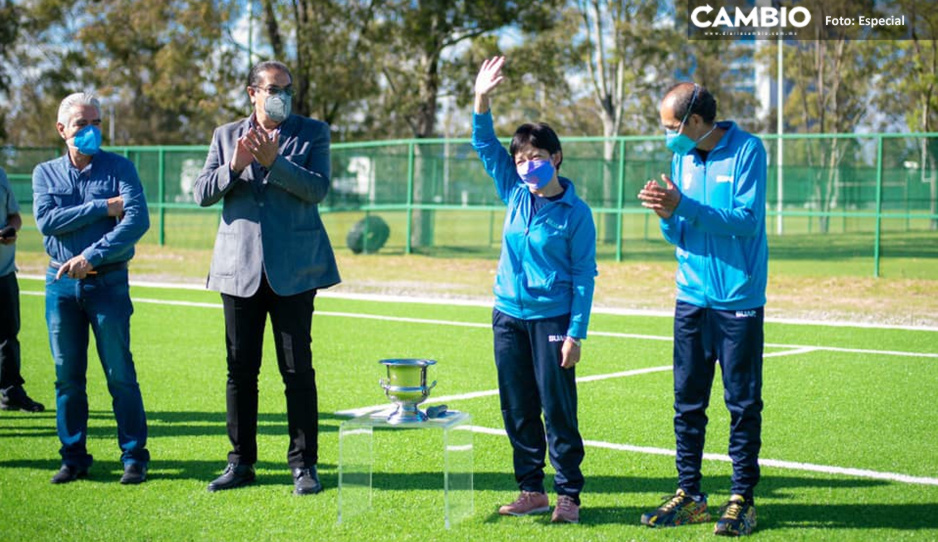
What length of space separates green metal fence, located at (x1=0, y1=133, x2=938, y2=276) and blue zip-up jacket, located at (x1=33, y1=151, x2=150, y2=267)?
55.4 feet

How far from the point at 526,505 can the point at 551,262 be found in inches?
50.0

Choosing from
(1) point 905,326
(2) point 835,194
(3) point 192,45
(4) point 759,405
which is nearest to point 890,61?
(2) point 835,194

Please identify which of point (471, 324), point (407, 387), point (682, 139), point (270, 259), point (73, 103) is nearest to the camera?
point (682, 139)

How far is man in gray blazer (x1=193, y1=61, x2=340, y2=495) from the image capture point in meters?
6.25

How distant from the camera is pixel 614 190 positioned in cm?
2566

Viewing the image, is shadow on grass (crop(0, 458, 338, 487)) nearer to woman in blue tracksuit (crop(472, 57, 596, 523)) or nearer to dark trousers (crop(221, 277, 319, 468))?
dark trousers (crop(221, 277, 319, 468))

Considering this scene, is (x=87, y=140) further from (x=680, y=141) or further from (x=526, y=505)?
(x=680, y=141)

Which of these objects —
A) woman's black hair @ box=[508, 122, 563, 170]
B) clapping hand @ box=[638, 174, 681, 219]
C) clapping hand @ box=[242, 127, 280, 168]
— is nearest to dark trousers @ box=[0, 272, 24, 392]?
clapping hand @ box=[242, 127, 280, 168]

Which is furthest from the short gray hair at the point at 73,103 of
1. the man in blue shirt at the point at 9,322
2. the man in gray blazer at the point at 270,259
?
the man in blue shirt at the point at 9,322

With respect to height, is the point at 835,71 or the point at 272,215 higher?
the point at 835,71

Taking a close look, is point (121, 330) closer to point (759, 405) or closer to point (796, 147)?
point (759, 405)

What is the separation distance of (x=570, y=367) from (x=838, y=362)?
6398mm

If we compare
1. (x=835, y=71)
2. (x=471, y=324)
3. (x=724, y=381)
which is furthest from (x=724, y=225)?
(x=835, y=71)

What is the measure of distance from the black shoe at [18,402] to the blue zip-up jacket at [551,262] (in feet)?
15.7
